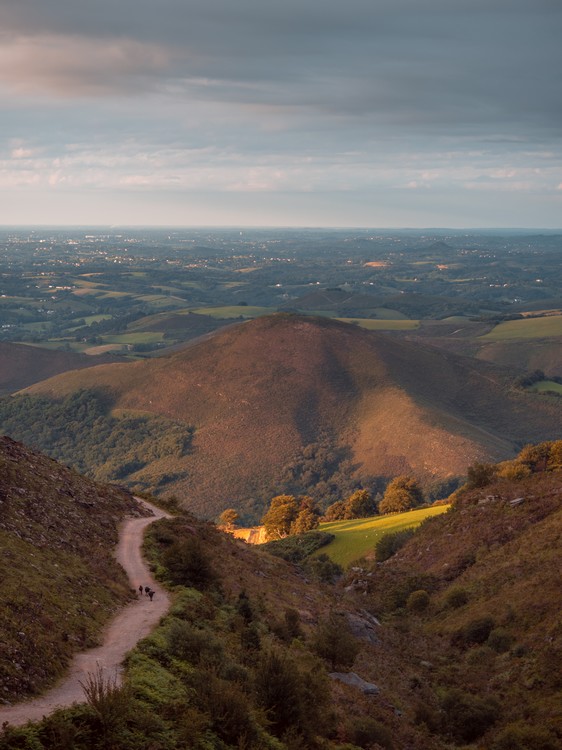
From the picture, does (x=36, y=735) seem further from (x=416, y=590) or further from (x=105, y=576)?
(x=416, y=590)

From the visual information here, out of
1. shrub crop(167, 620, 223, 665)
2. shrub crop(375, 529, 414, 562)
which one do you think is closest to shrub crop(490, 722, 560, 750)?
shrub crop(167, 620, 223, 665)

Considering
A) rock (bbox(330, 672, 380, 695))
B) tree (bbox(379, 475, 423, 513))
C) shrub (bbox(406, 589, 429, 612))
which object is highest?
rock (bbox(330, 672, 380, 695))

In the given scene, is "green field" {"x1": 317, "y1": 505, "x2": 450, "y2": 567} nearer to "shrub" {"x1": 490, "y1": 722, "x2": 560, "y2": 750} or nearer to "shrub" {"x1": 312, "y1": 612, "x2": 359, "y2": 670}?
"shrub" {"x1": 312, "y1": 612, "x2": 359, "y2": 670}

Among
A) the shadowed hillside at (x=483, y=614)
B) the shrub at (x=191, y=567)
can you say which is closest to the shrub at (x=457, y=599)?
the shadowed hillside at (x=483, y=614)

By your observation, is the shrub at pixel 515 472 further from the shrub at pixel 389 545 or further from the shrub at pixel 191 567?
the shrub at pixel 191 567

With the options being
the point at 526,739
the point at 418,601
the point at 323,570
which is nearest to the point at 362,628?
the point at 418,601

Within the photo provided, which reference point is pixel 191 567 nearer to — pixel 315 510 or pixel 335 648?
pixel 335 648
